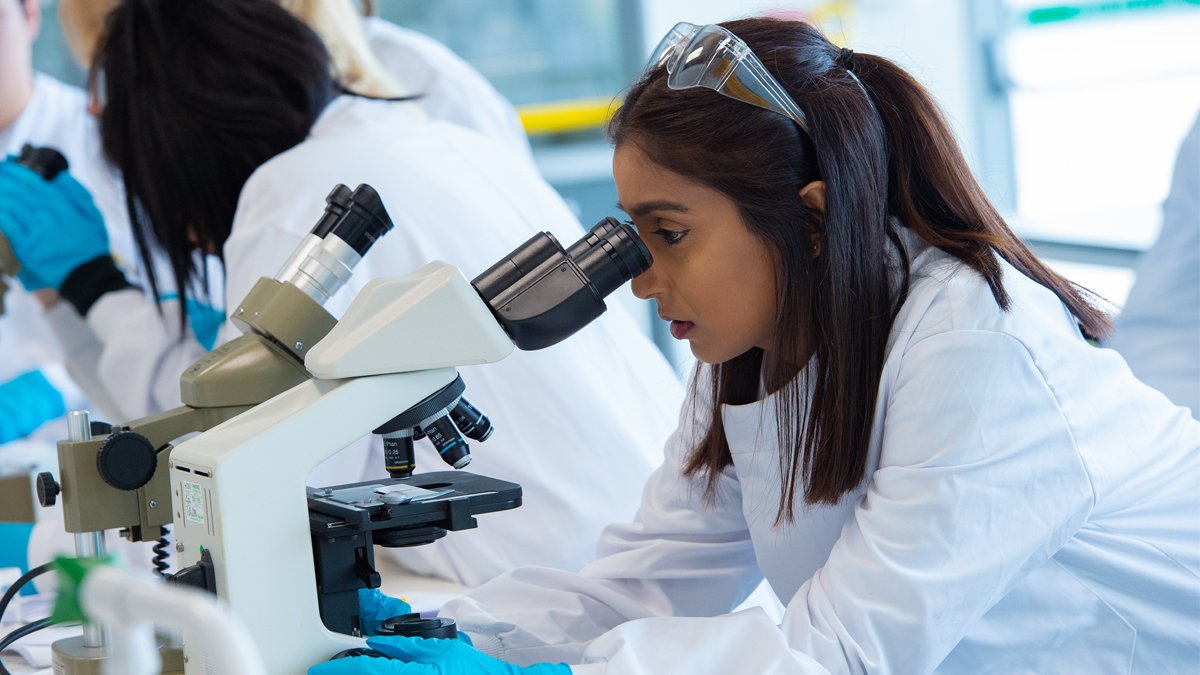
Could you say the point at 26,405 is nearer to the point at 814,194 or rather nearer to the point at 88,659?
the point at 88,659

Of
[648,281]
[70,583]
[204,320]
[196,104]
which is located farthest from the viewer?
[204,320]

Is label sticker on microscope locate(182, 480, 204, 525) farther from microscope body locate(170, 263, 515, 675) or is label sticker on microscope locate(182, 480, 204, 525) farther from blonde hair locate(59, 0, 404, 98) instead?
blonde hair locate(59, 0, 404, 98)

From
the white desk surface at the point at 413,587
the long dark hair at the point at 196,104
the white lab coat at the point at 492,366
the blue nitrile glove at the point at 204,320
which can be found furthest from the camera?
the blue nitrile glove at the point at 204,320

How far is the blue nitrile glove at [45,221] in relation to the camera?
1.78 m

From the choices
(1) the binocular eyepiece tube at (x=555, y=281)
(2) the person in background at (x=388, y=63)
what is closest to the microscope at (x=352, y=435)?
(1) the binocular eyepiece tube at (x=555, y=281)

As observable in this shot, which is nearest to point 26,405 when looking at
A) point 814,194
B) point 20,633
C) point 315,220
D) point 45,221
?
point 45,221

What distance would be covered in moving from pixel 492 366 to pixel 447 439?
58 centimetres

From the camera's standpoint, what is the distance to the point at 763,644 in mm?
987

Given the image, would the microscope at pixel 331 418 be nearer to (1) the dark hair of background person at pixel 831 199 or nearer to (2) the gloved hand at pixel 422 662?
(2) the gloved hand at pixel 422 662

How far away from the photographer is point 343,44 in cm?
211

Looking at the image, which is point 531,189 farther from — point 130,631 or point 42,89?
point 42,89

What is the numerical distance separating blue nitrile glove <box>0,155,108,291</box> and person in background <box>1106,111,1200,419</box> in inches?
64.3

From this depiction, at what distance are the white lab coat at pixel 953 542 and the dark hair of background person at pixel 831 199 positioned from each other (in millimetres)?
29

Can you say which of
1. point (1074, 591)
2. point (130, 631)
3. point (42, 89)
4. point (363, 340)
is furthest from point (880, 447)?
point (42, 89)
